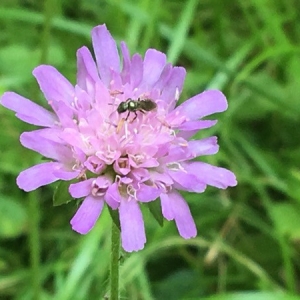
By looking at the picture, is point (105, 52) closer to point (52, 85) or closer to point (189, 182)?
point (52, 85)

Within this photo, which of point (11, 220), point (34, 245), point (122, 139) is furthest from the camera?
point (11, 220)

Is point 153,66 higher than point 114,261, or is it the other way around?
point 153,66

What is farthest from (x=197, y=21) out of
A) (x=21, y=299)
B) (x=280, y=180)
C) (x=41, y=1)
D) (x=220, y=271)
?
(x=21, y=299)

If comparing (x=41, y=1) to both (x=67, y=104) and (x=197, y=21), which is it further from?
(x=67, y=104)

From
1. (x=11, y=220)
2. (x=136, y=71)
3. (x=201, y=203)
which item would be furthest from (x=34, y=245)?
(x=136, y=71)

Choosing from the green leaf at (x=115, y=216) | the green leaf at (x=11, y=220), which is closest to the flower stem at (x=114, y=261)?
the green leaf at (x=115, y=216)

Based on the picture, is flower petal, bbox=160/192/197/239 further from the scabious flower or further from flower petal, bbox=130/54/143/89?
flower petal, bbox=130/54/143/89
